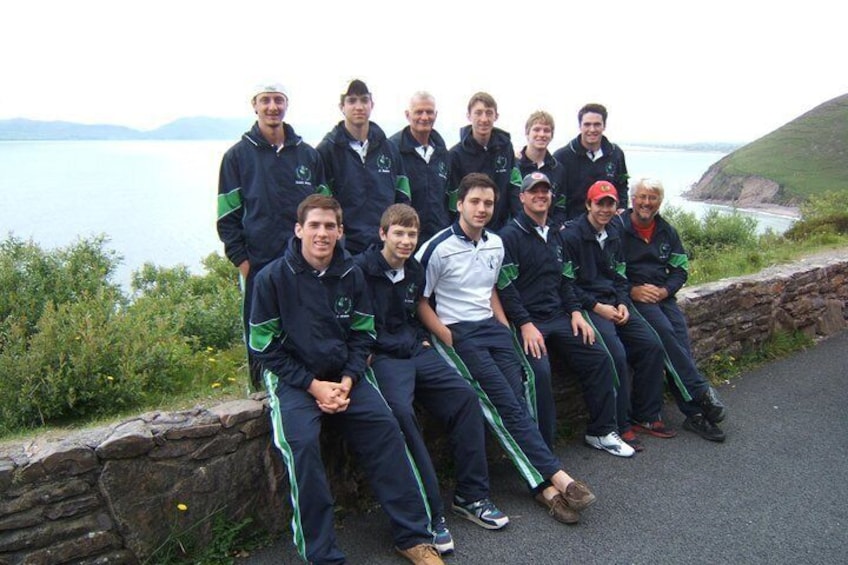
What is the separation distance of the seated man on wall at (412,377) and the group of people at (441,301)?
0.04 feet

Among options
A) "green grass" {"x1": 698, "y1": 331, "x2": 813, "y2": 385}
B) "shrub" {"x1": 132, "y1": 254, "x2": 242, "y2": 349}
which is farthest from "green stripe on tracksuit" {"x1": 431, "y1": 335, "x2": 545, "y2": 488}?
"green grass" {"x1": 698, "y1": 331, "x2": 813, "y2": 385}

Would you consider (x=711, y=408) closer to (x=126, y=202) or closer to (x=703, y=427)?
(x=703, y=427)

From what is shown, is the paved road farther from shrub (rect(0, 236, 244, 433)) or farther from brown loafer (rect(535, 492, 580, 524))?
shrub (rect(0, 236, 244, 433))

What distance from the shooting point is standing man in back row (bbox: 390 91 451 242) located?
4637 millimetres

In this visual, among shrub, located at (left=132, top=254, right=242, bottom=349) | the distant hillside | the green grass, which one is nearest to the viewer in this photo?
shrub, located at (left=132, top=254, right=242, bottom=349)

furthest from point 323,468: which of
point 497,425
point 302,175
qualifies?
point 302,175

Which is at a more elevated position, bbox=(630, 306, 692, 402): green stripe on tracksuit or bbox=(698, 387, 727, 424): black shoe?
bbox=(630, 306, 692, 402): green stripe on tracksuit

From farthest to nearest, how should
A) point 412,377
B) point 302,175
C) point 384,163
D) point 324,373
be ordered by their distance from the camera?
point 384,163, point 302,175, point 412,377, point 324,373

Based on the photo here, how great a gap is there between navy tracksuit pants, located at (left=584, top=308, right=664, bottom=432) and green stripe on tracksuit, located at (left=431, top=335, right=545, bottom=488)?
47.9 inches

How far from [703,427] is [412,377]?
2.51m

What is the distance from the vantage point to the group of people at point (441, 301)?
3369 mm

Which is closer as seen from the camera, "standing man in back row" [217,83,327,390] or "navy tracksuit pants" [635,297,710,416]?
"standing man in back row" [217,83,327,390]

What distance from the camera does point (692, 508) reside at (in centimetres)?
381

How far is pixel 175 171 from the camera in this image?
94.4ft
